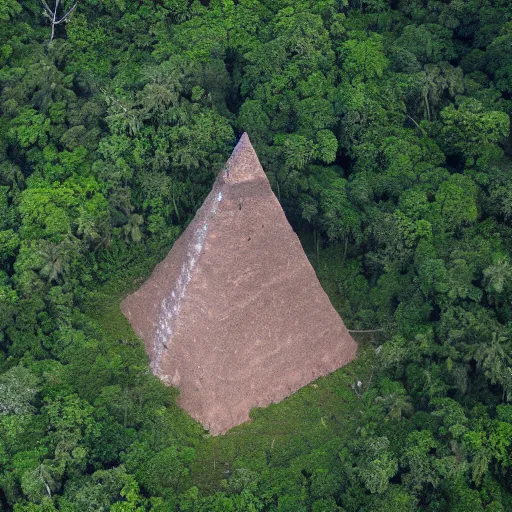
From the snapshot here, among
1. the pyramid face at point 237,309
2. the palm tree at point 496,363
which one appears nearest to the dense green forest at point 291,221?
the palm tree at point 496,363

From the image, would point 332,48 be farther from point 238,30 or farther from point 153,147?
point 153,147

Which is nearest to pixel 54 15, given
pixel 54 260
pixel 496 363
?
pixel 54 260

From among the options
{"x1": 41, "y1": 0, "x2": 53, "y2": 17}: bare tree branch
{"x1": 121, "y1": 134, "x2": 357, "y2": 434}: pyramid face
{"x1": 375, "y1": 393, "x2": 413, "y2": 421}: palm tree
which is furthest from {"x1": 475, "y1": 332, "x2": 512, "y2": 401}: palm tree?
{"x1": 41, "y1": 0, "x2": 53, "y2": 17}: bare tree branch

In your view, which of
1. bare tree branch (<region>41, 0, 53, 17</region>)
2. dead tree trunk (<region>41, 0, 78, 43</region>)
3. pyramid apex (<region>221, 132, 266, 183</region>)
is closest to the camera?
pyramid apex (<region>221, 132, 266, 183</region>)

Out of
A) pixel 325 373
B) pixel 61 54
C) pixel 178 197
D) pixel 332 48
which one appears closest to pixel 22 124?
pixel 61 54

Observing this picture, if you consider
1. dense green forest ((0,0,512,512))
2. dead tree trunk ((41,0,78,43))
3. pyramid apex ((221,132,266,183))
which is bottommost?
dense green forest ((0,0,512,512))

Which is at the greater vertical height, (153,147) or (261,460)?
(153,147)

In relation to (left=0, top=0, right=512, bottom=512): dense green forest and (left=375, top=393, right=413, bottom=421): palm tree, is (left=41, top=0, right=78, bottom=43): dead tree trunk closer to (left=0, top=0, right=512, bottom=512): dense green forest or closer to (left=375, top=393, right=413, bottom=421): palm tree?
(left=0, top=0, right=512, bottom=512): dense green forest
